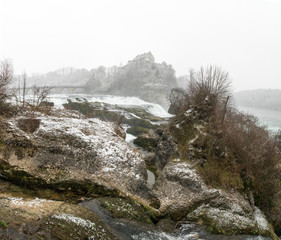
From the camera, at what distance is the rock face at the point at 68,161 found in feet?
30.0

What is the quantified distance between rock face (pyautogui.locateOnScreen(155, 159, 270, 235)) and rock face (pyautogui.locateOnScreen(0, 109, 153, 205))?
1586 millimetres

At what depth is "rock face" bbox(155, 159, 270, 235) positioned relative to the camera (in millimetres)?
9109

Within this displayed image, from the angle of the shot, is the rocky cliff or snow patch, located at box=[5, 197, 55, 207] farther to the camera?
the rocky cliff

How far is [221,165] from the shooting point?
12.4 m

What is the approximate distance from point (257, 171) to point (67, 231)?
40.6 ft

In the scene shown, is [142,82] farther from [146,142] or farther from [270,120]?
[146,142]

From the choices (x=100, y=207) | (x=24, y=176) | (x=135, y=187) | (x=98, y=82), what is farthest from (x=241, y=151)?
(x=98, y=82)

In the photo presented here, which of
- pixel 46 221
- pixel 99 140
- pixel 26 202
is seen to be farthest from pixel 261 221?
pixel 26 202

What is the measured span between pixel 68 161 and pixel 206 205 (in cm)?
811

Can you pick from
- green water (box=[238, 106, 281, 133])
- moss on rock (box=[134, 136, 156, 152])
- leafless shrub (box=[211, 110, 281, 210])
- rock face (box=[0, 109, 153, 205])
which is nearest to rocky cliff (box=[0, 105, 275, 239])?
rock face (box=[0, 109, 153, 205])

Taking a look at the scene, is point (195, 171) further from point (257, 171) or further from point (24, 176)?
point (24, 176)

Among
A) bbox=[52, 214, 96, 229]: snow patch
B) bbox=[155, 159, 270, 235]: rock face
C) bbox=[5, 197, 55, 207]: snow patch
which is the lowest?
bbox=[155, 159, 270, 235]: rock face

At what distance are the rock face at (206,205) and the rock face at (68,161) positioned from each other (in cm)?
159

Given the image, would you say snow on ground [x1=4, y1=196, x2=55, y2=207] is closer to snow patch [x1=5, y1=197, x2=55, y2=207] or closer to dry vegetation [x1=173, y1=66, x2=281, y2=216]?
snow patch [x1=5, y1=197, x2=55, y2=207]
